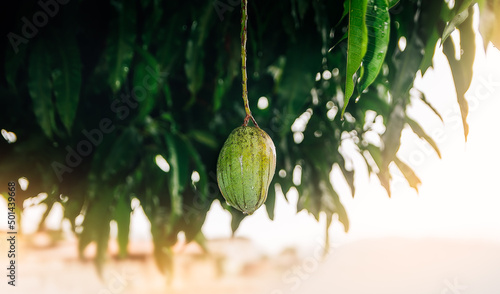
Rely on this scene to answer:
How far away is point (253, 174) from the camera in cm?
49

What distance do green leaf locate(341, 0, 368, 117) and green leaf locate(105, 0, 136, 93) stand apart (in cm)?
60

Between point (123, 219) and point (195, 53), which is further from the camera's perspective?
point (123, 219)

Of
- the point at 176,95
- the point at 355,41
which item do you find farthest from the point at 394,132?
the point at 355,41

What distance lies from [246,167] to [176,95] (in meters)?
0.92

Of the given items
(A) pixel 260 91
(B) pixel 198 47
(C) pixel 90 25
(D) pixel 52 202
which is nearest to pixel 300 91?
(B) pixel 198 47

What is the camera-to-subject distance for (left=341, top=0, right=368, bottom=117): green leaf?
455 mm

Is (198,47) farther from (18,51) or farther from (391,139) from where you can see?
(391,139)

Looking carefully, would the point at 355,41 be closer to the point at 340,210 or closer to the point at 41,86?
the point at 41,86

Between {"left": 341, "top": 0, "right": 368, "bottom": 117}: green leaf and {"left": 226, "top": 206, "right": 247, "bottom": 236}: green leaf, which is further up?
{"left": 341, "top": 0, "right": 368, "bottom": 117}: green leaf

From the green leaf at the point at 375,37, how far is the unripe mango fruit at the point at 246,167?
126 mm

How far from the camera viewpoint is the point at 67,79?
95 cm

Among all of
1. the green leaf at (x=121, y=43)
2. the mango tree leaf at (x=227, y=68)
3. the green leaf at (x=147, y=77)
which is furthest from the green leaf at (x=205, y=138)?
the green leaf at (x=121, y=43)

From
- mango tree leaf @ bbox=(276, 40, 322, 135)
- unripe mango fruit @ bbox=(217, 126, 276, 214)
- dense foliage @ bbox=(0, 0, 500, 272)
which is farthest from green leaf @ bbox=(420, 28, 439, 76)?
unripe mango fruit @ bbox=(217, 126, 276, 214)

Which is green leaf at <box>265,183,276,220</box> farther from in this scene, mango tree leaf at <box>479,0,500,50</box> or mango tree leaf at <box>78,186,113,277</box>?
mango tree leaf at <box>479,0,500,50</box>
